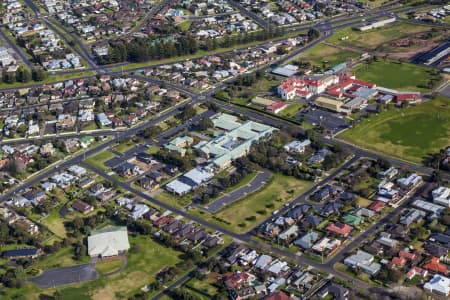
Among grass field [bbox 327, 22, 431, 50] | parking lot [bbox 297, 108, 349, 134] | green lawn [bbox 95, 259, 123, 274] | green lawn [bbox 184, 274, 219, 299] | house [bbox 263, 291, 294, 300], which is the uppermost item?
grass field [bbox 327, 22, 431, 50]

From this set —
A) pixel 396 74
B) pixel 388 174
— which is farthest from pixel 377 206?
pixel 396 74

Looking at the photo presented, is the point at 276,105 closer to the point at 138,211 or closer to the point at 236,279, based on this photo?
the point at 138,211

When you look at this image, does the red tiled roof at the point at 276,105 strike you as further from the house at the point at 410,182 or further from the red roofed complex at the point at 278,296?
the red roofed complex at the point at 278,296

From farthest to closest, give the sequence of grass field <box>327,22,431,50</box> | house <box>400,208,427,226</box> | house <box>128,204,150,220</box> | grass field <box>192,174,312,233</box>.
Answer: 1. grass field <box>327,22,431,50</box>
2. house <box>128,204,150,220</box>
3. grass field <box>192,174,312,233</box>
4. house <box>400,208,427,226</box>

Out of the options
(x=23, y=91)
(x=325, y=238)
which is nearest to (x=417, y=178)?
(x=325, y=238)

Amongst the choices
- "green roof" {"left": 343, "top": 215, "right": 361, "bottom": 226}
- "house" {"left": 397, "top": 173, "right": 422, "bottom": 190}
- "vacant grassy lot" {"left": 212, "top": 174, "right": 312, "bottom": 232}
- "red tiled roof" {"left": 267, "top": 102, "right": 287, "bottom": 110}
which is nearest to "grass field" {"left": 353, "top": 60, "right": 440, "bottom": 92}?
"red tiled roof" {"left": 267, "top": 102, "right": 287, "bottom": 110}

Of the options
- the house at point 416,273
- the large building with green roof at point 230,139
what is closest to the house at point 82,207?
the large building with green roof at point 230,139

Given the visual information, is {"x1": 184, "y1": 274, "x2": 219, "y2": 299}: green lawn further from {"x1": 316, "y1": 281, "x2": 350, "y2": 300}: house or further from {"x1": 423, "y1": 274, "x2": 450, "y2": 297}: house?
{"x1": 423, "y1": 274, "x2": 450, "y2": 297}: house
